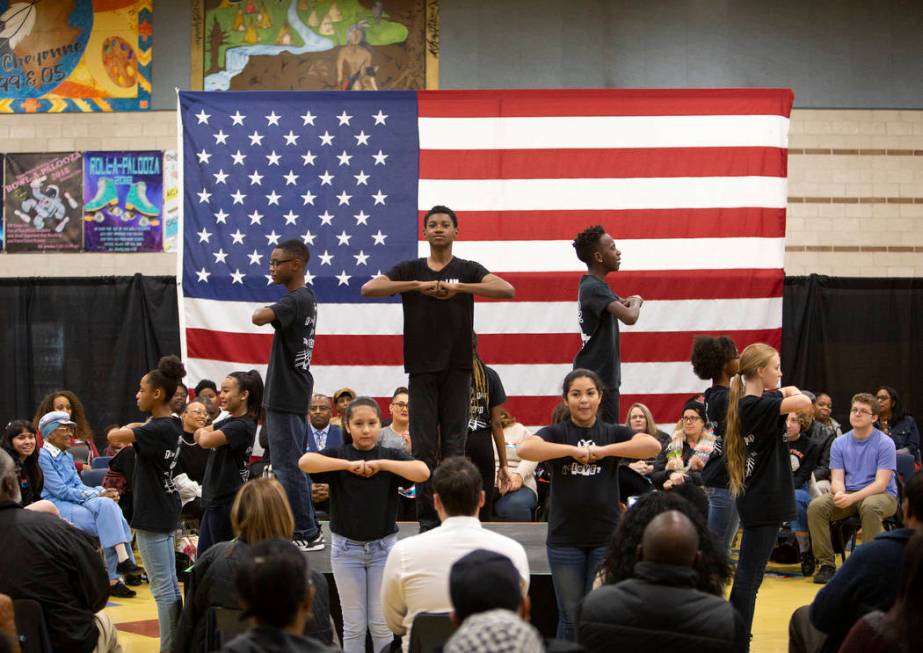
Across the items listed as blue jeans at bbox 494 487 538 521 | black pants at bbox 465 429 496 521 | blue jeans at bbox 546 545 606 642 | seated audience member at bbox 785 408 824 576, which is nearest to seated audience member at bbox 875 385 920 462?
seated audience member at bbox 785 408 824 576

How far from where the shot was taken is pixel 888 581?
3.72m

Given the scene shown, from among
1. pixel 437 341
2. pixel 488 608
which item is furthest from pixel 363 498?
pixel 488 608

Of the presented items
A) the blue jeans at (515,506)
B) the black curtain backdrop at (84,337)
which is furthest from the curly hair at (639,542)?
the black curtain backdrop at (84,337)

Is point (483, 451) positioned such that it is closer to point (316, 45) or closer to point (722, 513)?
point (722, 513)

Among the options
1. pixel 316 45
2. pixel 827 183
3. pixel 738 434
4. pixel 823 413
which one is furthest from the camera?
pixel 827 183

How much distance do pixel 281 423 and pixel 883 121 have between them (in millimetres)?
9706

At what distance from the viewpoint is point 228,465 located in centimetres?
599

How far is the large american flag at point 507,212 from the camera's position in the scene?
32.6 ft

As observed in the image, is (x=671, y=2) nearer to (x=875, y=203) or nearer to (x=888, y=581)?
(x=875, y=203)

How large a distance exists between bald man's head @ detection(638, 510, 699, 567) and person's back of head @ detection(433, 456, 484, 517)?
0.85 meters

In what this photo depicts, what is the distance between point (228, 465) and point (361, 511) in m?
1.19

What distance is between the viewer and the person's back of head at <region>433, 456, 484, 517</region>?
402 cm

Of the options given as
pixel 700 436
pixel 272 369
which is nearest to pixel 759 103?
pixel 700 436

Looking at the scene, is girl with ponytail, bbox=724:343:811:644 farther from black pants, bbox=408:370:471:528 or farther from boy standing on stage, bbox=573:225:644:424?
black pants, bbox=408:370:471:528
